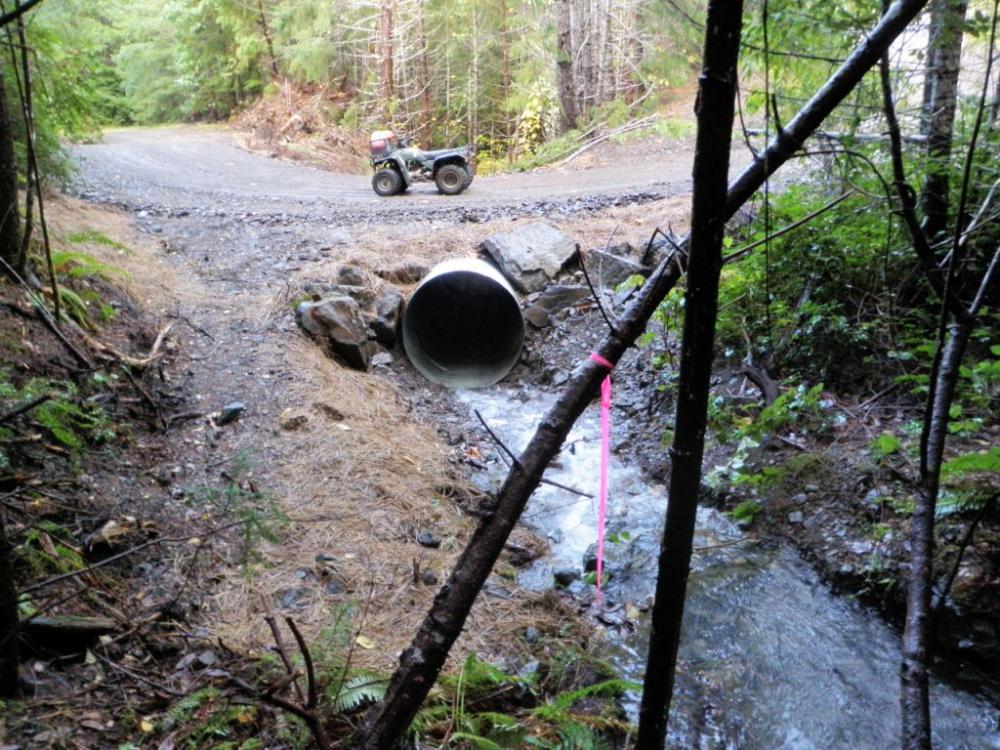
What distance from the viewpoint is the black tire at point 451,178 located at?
438 inches

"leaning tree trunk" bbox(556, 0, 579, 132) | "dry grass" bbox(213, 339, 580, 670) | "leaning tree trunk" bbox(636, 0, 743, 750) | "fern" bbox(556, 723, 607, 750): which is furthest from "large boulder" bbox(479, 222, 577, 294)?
"leaning tree trunk" bbox(556, 0, 579, 132)

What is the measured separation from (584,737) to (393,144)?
36.4ft

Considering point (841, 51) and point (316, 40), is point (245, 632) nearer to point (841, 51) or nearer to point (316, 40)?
point (841, 51)

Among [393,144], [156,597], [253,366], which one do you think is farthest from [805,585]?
[393,144]

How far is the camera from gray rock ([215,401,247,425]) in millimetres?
4503

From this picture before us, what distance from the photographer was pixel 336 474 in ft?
14.2

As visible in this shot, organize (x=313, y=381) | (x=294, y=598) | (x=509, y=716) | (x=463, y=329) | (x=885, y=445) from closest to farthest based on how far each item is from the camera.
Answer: (x=509, y=716)
(x=294, y=598)
(x=885, y=445)
(x=313, y=381)
(x=463, y=329)

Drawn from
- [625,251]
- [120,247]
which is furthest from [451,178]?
[120,247]

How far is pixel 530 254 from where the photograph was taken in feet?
24.3

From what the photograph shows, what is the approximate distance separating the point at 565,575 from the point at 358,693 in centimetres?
189

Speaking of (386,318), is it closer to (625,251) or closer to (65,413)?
(625,251)

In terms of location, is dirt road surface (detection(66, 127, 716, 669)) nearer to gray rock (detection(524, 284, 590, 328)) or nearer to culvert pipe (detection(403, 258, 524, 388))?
culvert pipe (detection(403, 258, 524, 388))

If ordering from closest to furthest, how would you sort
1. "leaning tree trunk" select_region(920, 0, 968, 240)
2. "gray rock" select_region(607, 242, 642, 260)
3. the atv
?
"leaning tree trunk" select_region(920, 0, 968, 240)
"gray rock" select_region(607, 242, 642, 260)
the atv

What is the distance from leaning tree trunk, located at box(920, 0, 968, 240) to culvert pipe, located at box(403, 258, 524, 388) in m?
3.39
